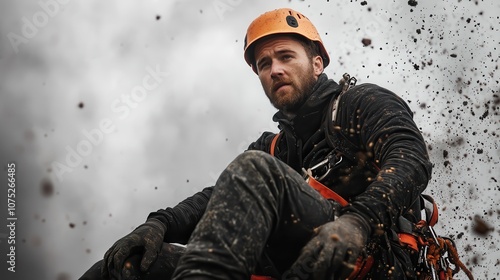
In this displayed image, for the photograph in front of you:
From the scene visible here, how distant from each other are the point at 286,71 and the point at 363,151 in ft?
4.30

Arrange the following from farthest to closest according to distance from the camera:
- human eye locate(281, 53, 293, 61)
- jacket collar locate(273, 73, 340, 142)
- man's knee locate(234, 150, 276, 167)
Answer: human eye locate(281, 53, 293, 61)
jacket collar locate(273, 73, 340, 142)
man's knee locate(234, 150, 276, 167)

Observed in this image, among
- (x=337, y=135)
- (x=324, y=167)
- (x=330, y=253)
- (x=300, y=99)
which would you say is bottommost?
(x=330, y=253)

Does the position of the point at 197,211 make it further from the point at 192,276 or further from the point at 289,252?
the point at 192,276

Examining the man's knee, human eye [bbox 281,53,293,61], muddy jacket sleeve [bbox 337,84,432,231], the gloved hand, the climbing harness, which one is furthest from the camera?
human eye [bbox 281,53,293,61]

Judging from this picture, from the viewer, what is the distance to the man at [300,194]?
9.03ft

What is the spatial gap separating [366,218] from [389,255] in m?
0.61

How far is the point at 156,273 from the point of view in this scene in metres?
4.16

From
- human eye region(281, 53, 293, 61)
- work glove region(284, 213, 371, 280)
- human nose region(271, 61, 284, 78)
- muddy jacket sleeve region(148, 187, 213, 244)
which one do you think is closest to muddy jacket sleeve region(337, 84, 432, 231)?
work glove region(284, 213, 371, 280)

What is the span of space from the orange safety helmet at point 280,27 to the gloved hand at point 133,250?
7.18 ft

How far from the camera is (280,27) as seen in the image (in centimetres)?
544

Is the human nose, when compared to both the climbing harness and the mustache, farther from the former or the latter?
the climbing harness

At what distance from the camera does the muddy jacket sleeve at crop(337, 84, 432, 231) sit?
10.4ft

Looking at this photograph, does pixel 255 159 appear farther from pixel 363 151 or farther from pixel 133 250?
pixel 133 250

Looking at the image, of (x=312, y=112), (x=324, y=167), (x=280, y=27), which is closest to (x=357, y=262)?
(x=324, y=167)
